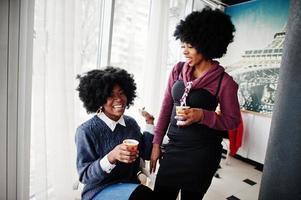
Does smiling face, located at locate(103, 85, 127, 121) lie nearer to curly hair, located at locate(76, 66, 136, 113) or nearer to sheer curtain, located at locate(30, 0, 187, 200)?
curly hair, located at locate(76, 66, 136, 113)

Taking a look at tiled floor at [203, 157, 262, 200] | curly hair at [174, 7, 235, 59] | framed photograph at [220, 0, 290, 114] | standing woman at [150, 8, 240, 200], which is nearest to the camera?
standing woman at [150, 8, 240, 200]

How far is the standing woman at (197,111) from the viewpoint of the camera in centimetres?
124

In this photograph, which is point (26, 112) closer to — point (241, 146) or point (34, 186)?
point (34, 186)

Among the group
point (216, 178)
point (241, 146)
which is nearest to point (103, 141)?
point (216, 178)

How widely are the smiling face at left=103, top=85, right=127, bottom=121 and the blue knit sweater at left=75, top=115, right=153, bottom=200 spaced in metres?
0.07

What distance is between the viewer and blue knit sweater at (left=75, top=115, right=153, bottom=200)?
1142 millimetres

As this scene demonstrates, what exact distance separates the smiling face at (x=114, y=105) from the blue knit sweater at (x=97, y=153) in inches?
2.9

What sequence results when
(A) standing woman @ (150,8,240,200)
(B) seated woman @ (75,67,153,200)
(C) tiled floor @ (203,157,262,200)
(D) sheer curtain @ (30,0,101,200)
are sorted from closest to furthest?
1. (B) seated woman @ (75,67,153,200)
2. (A) standing woman @ (150,8,240,200)
3. (D) sheer curtain @ (30,0,101,200)
4. (C) tiled floor @ (203,157,262,200)

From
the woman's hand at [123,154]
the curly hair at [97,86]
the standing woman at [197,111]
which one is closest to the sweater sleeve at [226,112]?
the standing woman at [197,111]

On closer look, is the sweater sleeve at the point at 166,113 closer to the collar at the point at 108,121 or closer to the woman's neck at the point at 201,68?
the woman's neck at the point at 201,68

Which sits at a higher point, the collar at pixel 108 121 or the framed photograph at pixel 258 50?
the framed photograph at pixel 258 50

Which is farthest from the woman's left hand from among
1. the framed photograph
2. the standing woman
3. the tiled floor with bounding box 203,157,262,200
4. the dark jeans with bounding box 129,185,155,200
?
the framed photograph

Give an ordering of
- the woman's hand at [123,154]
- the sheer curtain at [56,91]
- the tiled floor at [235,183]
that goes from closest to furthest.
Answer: the woman's hand at [123,154] → the sheer curtain at [56,91] → the tiled floor at [235,183]

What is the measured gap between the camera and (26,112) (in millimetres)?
1585
